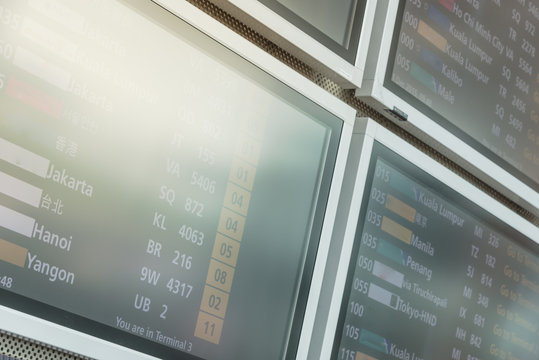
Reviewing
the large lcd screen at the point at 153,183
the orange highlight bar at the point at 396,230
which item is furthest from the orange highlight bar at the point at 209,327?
the orange highlight bar at the point at 396,230

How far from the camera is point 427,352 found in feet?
5.47

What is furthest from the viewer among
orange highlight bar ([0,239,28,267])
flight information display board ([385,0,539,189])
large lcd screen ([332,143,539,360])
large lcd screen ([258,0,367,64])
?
flight information display board ([385,0,539,189])

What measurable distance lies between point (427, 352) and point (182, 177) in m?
0.67

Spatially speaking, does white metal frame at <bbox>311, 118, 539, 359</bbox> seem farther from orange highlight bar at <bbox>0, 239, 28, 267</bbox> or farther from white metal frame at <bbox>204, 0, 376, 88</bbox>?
orange highlight bar at <bbox>0, 239, 28, 267</bbox>

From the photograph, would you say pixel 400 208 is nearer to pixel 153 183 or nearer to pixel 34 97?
pixel 153 183

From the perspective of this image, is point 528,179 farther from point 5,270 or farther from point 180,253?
point 5,270

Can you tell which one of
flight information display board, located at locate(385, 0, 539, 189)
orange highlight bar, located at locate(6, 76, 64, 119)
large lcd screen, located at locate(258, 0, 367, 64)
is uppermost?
flight information display board, located at locate(385, 0, 539, 189)

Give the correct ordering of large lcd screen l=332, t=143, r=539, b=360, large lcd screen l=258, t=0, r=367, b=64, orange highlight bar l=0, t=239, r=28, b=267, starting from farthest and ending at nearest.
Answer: large lcd screen l=332, t=143, r=539, b=360
large lcd screen l=258, t=0, r=367, b=64
orange highlight bar l=0, t=239, r=28, b=267

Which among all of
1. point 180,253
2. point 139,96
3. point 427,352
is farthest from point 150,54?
point 427,352

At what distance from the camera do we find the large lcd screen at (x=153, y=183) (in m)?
1.09

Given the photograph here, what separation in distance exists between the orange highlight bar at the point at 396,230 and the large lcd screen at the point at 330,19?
0.30 m

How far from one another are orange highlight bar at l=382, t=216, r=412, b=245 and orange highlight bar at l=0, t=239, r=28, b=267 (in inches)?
28.8

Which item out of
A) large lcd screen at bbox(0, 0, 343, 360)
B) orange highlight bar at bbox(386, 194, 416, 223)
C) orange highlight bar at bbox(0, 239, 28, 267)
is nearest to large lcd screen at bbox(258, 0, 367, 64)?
large lcd screen at bbox(0, 0, 343, 360)

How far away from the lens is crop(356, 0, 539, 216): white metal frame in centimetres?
160
